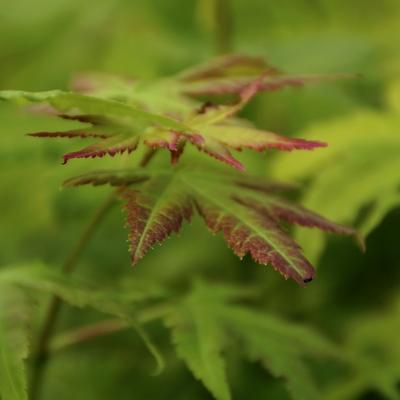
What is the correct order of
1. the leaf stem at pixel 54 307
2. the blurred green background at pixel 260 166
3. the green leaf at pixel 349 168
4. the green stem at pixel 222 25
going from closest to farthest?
the leaf stem at pixel 54 307 < the green leaf at pixel 349 168 < the blurred green background at pixel 260 166 < the green stem at pixel 222 25

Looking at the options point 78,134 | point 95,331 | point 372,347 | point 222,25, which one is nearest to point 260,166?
point 222,25

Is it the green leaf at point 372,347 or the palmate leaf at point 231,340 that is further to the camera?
the green leaf at point 372,347

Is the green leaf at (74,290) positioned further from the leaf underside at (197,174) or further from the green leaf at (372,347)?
the green leaf at (372,347)

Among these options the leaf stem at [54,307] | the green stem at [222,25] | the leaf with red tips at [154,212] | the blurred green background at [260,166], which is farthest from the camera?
the green stem at [222,25]

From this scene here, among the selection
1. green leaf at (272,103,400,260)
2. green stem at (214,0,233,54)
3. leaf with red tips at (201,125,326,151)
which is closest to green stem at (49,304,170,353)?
green leaf at (272,103,400,260)

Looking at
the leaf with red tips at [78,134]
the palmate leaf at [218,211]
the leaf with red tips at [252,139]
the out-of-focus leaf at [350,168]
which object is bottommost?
the out-of-focus leaf at [350,168]

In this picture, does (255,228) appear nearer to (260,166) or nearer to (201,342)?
(201,342)

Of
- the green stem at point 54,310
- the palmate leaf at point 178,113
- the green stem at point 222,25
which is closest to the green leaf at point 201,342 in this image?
the green stem at point 54,310

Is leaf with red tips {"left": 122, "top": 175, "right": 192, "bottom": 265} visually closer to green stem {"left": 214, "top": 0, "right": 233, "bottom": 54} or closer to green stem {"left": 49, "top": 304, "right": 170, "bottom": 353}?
green stem {"left": 49, "top": 304, "right": 170, "bottom": 353}
